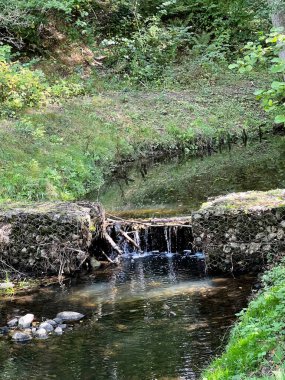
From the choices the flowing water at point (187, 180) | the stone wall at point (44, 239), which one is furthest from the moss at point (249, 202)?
the flowing water at point (187, 180)

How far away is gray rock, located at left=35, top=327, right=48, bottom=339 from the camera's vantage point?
25.6 ft

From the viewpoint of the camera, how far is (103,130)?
2041 cm

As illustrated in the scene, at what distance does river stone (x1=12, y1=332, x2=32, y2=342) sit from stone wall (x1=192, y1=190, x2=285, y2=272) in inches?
138

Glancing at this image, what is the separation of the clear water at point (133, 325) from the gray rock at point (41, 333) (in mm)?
146

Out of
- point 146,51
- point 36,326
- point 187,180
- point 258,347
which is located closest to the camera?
point 258,347

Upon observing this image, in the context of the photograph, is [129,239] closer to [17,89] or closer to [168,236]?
[168,236]

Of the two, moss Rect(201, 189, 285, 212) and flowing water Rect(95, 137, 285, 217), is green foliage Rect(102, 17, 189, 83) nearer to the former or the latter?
flowing water Rect(95, 137, 285, 217)

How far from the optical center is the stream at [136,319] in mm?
6746

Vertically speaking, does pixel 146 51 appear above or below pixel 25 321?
above

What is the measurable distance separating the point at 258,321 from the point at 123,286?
3912mm

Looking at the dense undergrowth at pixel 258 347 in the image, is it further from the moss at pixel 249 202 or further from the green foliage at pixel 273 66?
the moss at pixel 249 202

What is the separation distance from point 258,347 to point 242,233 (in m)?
4.65

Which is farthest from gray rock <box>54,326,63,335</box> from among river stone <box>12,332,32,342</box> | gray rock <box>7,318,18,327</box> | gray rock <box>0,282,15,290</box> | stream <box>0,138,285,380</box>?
gray rock <box>0,282,15,290</box>

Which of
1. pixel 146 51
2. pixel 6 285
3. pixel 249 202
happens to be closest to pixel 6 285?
pixel 6 285
